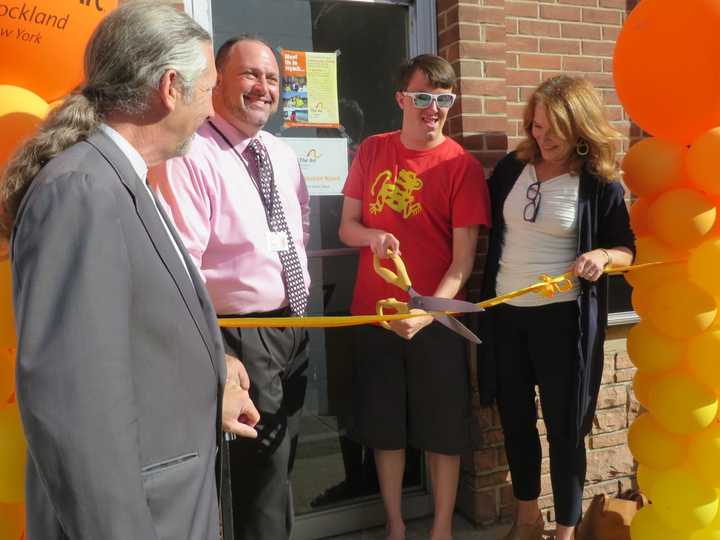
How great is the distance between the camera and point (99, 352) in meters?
1.15

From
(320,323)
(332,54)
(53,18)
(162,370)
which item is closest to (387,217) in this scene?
(320,323)

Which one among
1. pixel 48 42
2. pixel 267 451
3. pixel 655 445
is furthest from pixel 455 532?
pixel 48 42

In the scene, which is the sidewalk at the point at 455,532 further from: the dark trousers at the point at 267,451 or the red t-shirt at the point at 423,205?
the red t-shirt at the point at 423,205

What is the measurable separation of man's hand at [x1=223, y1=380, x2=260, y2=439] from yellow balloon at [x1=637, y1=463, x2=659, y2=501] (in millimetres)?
1662

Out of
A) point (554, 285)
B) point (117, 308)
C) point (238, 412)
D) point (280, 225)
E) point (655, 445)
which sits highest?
point (280, 225)

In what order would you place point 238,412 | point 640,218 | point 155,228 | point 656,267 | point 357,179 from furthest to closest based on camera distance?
point 357,179 → point 640,218 → point 656,267 → point 238,412 → point 155,228

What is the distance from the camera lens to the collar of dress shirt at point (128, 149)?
4.53 feet

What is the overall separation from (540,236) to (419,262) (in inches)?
20.0

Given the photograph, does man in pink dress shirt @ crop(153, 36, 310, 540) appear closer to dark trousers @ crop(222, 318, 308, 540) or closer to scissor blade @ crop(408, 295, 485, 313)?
dark trousers @ crop(222, 318, 308, 540)

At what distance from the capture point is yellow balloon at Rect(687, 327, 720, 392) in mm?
2416

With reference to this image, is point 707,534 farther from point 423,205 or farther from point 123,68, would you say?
point 123,68

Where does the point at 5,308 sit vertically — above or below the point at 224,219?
below

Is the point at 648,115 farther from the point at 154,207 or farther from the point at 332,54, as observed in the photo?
the point at 154,207

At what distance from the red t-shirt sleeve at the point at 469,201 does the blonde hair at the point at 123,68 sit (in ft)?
5.16
